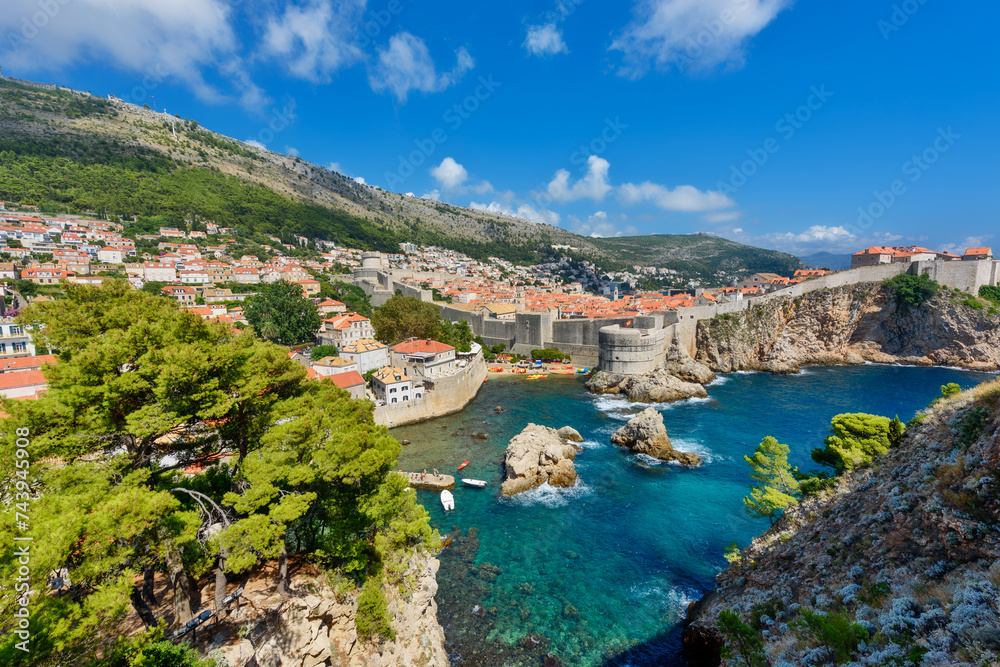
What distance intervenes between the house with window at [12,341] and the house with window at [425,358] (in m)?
16.3

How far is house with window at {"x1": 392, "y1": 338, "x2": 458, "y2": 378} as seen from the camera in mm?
24625

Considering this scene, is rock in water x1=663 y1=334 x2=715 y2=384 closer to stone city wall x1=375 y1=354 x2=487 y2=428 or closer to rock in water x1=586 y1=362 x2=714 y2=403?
rock in water x1=586 y1=362 x2=714 y2=403

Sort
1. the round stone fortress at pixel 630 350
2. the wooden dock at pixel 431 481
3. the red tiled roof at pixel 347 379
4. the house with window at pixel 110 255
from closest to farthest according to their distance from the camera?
the wooden dock at pixel 431 481 → the red tiled roof at pixel 347 379 → the round stone fortress at pixel 630 350 → the house with window at pixel 110 255

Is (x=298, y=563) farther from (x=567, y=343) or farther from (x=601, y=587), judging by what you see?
(x=567, y=343)

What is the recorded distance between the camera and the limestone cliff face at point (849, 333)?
100 ft

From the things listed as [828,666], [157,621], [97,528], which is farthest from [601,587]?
[97,528]

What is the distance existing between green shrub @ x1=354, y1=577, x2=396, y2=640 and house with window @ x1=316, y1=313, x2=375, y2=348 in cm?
2385

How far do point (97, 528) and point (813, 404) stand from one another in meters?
→ 30.4

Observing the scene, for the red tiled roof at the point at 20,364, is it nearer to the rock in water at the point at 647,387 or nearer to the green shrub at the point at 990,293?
the rock in water at the point at 647,387

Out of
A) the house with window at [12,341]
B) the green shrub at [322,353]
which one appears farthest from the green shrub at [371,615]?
the house with window at [12,341]

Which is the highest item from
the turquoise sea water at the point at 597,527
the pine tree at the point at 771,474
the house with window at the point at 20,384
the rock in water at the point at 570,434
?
the house with window at the point at 20,384

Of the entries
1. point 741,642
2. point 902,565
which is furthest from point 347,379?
point 902,565

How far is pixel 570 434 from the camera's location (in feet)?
61.8

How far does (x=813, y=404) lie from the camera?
2350 centimetres
